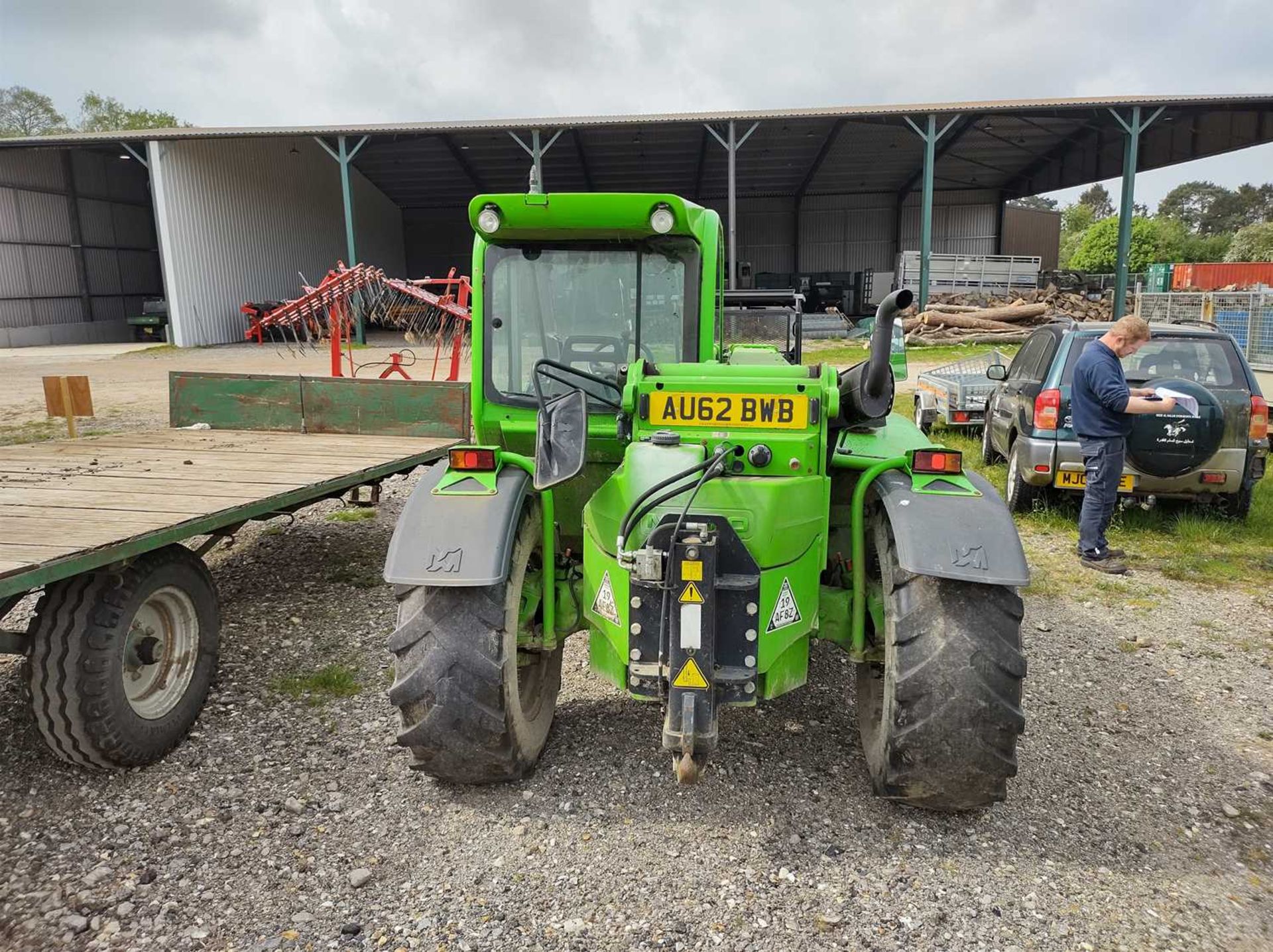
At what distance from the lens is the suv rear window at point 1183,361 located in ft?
21.9

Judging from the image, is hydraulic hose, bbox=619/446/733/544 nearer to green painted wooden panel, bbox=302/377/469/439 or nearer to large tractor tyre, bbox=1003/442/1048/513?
green painted wooden panel, bbox=302/377/469/439

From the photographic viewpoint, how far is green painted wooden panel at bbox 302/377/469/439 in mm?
6105

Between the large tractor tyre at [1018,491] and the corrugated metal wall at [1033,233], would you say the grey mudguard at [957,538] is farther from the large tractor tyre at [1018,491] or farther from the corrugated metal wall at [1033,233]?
the corrugated metal wall at [1033,233]

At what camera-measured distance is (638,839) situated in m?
3.02

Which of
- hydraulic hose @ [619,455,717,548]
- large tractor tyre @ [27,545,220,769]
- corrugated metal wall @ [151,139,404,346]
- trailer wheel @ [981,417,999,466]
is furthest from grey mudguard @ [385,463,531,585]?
corrugated metal wall @ [151,139,404,346]

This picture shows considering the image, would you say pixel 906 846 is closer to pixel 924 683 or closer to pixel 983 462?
pixel 924 683

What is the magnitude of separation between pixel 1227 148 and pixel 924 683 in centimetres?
2752

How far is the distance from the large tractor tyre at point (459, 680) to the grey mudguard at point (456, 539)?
0.25 feet

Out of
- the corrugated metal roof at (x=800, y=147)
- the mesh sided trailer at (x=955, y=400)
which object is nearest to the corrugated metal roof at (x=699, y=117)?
the corrugated metal roof at (x=800, y=147)

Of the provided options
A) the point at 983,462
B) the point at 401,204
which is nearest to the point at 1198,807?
the point at 983,462

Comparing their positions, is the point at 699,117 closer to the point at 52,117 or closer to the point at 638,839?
the point at 638,839

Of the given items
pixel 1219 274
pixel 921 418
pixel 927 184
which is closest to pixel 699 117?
pixel 927 184

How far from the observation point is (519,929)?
259cm

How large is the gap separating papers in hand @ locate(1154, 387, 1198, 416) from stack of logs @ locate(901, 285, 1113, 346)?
53.9 ft
